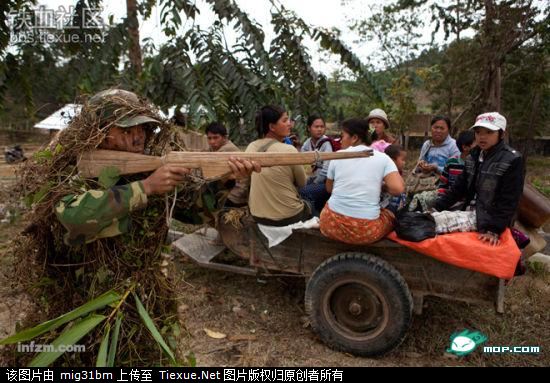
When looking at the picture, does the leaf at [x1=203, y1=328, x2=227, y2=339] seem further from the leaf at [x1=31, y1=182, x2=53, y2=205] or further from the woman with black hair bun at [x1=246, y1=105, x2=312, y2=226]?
the leaf at [x1=31, y1=182, x2=53, y2=205]

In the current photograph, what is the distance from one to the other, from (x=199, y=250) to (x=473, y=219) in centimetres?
267

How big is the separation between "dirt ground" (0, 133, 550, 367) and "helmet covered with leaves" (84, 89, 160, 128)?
1112mm

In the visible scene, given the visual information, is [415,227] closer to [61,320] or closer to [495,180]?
[495,180]

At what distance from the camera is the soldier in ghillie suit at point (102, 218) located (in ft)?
5.64

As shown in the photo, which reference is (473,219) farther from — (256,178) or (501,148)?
(256,178)

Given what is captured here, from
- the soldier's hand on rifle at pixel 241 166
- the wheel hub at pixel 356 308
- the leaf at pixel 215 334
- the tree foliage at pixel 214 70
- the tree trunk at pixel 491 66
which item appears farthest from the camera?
the tree trunk at pixel 491 66

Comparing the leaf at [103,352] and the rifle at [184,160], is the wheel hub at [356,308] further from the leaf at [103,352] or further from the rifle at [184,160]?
the leaf at [103,352]

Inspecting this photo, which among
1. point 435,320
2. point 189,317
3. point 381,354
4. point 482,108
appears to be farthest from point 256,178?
point 482,108

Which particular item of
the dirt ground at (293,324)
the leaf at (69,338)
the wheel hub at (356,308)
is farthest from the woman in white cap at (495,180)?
the leaf at (69,338)

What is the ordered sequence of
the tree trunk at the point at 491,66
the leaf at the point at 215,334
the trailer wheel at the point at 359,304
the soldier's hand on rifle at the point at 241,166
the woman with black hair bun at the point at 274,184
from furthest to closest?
the tree trunk at the point at 491,66
the woman with black hair bun at the point at 274,184
the leaf at the point at 215,334
the trailer wheel at the point at 359,304
the soldier's hand on rifle at the point at 241,166

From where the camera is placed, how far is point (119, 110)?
184 cm

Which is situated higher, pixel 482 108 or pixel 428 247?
pixel 482 108

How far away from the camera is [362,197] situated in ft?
9.22

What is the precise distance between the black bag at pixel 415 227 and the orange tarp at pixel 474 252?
0.04m
